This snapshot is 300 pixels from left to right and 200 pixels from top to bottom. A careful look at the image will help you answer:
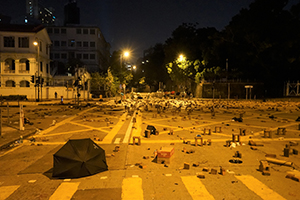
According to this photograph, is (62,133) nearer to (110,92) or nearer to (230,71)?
(110,92)

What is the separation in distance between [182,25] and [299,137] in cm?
6116

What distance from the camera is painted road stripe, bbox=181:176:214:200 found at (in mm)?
4531

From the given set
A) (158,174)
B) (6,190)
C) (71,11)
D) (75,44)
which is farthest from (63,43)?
(158,174)

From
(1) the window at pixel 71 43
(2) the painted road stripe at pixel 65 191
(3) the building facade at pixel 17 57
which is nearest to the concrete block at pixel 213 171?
(2) the painted road stripe at pixel 65 191

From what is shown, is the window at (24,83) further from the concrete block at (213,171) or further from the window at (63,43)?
the concrete block at (213,171)

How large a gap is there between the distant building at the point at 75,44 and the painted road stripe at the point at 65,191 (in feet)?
209

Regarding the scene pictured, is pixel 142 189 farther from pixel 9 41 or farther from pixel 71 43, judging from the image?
pixel 71 43

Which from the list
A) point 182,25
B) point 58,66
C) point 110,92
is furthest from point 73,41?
point 182,25

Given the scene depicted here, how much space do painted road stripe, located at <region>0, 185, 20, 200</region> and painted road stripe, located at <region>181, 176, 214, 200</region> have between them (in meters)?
3.45

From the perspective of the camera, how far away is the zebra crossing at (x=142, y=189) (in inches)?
178

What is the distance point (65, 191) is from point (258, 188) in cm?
382

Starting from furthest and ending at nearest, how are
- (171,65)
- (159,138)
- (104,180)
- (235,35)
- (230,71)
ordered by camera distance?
1. (171,65)
2. (230,71)
3. (235,35)
4. (159,138)
5. (104,180)

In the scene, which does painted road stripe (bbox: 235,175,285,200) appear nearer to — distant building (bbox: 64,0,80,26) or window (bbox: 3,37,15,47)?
window (bbox: 3,37,15,47)

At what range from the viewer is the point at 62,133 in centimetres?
1108
